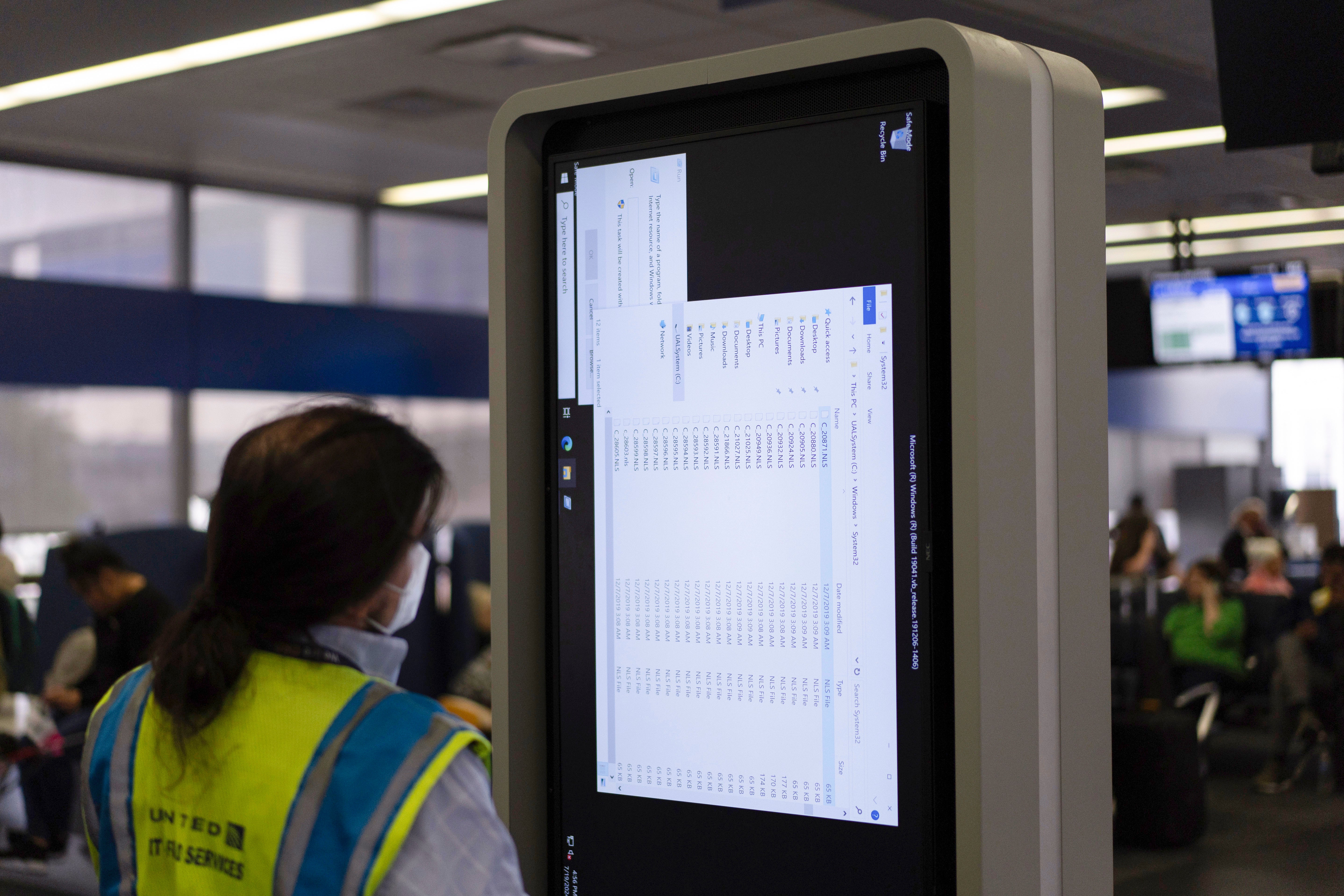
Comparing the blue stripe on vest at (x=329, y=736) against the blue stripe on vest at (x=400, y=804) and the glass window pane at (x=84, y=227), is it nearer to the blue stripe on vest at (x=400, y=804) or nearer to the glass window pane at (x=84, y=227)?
the blue stripe on vest at (x=400, y=804)

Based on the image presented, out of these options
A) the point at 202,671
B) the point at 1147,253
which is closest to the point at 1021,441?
the point at 202,671

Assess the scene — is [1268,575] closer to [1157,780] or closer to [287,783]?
[1157,780]

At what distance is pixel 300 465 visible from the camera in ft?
3.72

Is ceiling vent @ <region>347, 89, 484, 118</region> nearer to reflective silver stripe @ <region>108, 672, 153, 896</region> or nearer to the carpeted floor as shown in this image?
the carpeted floor

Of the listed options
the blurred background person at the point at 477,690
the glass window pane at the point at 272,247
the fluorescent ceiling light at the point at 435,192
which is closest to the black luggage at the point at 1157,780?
the blurred background person at the point at 477,690

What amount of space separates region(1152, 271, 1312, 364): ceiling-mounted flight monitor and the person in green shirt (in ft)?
4.14

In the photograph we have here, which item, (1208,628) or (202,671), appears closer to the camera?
(202,671)

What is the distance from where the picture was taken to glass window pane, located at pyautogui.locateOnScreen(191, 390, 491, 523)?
833 cm

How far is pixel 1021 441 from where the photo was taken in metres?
1.38

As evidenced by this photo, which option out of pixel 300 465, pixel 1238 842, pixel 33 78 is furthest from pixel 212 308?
pixel 300 465

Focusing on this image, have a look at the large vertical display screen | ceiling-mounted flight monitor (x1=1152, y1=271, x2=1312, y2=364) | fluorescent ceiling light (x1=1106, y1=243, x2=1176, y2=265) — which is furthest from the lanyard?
fluorescent ceiling light (x1=1106, y1=243, x2=1176, y2=265)

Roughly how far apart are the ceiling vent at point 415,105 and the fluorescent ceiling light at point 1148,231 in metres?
4.78

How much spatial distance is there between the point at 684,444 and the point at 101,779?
730mm

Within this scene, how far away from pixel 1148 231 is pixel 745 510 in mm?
9095
